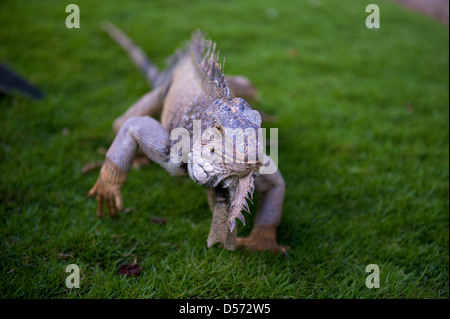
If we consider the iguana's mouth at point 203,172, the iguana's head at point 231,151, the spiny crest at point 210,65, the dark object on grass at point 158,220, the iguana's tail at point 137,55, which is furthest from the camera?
the iguana's tail at point 137,55

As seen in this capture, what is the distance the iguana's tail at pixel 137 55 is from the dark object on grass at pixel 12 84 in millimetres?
1488

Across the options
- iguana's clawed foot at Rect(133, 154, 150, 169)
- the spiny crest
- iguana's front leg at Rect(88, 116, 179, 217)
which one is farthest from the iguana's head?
iguana's clawed foot at Rect(133, 154, 150, 169)

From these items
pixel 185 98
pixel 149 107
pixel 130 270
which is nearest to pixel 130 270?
pixel 130 270

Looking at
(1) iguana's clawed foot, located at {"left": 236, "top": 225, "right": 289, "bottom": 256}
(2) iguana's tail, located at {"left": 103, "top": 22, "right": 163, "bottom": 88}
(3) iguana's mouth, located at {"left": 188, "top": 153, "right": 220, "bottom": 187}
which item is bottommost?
(1) iguana's clawed foot, located at {"left": 236, "top": 225, "right": 289, "bottom": 256}

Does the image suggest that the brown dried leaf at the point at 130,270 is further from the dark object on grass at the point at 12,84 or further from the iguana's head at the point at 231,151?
the dark object on grass at the point at 12,84

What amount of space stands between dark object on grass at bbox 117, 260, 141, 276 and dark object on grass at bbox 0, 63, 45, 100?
10.0ft

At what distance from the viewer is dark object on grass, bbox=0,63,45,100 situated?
4477mm

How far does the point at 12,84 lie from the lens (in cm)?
451

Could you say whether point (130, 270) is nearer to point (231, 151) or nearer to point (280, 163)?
point (231, 151)

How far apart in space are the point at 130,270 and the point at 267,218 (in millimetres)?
1110

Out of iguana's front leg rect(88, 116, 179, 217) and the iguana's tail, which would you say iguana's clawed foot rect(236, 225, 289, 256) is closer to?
iguana's front leg rect(88, 116, 179, 217)

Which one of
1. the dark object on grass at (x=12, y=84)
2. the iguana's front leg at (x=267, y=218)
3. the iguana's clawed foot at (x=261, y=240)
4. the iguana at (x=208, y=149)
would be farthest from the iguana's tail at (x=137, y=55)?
the iguana's clawed foot at (x=261, y=240)

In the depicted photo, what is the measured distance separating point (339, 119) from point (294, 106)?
64cm

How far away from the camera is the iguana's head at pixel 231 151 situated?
1.84m
